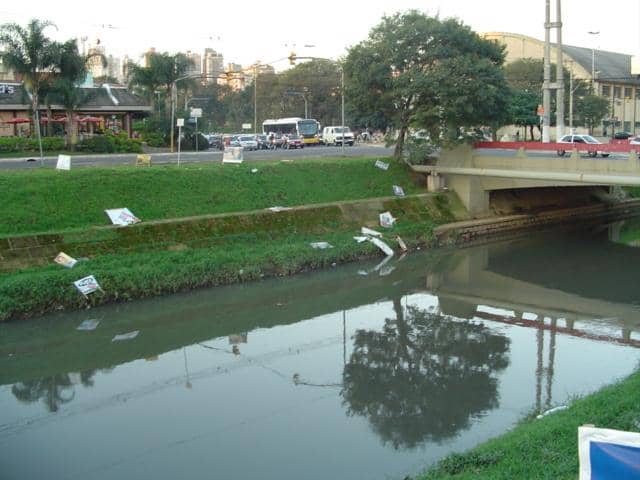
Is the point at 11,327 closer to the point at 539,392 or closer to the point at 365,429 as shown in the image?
the point at 365,429

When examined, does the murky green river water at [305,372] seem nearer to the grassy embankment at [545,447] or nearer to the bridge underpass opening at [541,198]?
the grassy embankment at [545,447]

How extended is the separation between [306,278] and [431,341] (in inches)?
274

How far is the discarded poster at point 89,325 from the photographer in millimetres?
17984

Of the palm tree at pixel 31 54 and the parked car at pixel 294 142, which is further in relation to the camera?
the parked car at pixel 294 142

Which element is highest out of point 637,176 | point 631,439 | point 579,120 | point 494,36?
point 494,36

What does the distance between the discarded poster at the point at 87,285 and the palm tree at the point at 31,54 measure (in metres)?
25.6

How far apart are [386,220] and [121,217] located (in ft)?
36.4

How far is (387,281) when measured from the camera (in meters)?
23.8

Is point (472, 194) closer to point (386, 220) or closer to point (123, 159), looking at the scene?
point (386, 220)

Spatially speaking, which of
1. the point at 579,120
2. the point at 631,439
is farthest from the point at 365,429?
the point at 579,120

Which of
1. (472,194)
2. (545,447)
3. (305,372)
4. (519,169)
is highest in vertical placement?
(519,169)

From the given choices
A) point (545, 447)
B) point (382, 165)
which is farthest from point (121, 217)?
point (545, 447)

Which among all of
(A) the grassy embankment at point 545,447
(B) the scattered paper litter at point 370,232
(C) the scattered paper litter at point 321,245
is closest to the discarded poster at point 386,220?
(B) the scattered paper litter at point 370,232

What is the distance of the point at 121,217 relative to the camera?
2353 centimetres
